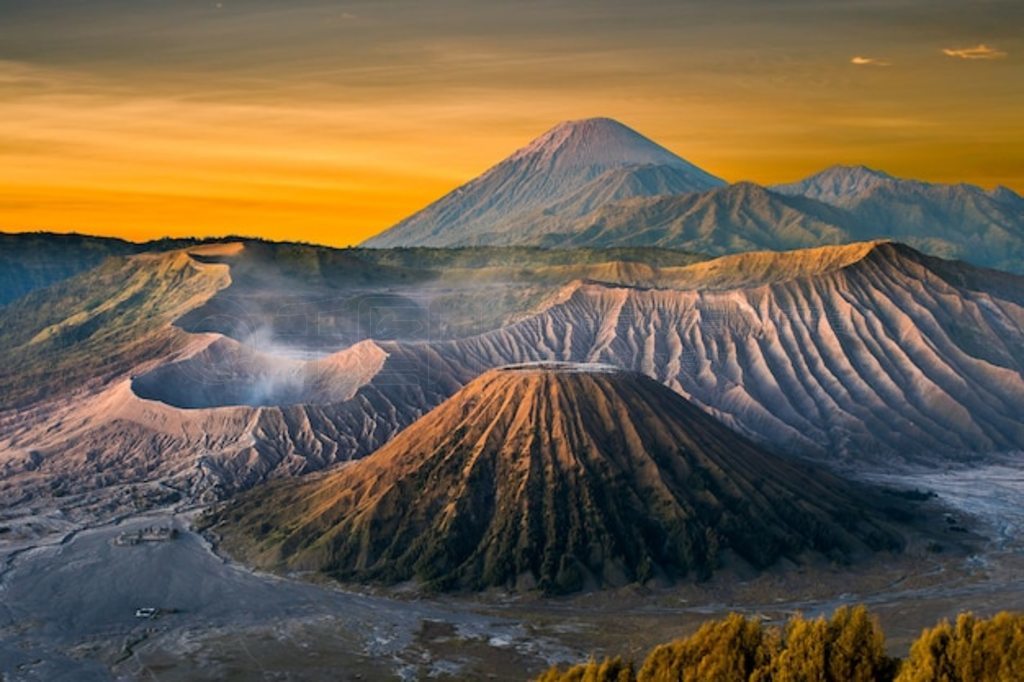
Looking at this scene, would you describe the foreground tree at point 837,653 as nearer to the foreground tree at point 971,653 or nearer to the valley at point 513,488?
the foreground tree at point 971,653

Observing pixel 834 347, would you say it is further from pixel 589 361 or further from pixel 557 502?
pixel 557 502

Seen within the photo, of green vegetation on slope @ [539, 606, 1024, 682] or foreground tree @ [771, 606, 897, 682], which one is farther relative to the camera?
foreground tree @ [771, 606, 897, 682]

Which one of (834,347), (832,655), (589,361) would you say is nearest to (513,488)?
(832,655)

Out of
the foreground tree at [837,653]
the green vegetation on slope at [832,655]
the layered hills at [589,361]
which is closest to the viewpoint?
the green vegetation on slope at [832,655]

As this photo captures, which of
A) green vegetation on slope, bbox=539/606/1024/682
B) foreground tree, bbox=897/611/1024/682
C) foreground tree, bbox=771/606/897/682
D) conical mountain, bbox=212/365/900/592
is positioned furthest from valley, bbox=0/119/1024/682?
foreground tree, bbox=897/611/1024/682

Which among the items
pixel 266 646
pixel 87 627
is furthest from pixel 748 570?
pixel 87 627

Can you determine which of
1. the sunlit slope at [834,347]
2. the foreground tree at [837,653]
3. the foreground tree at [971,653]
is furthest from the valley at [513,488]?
the foreground tree at [971,653]

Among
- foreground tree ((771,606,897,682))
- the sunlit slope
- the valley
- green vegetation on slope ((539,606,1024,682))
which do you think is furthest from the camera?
the sunlit slope

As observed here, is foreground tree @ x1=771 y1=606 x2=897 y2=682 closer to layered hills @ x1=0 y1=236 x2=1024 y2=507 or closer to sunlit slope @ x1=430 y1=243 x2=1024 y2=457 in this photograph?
layered hills @ x1=0 y1=236 x2=1024 y2=507
